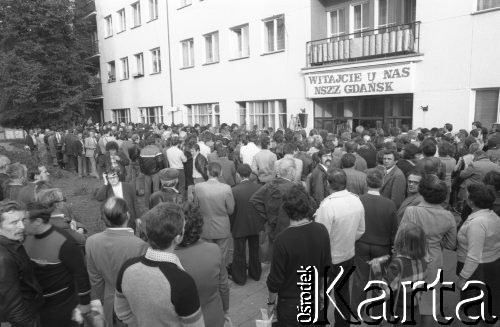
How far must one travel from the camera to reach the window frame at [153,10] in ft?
78.2

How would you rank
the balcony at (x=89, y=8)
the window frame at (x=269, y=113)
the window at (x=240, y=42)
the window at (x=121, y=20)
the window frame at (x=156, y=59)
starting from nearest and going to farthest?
the window frame at (x=269, y=113) < the window at (x=240, y=42) < the window frame at (x=156, y=59) < the window at (x=121, y=20) < the balcony at (x=89, y=8)

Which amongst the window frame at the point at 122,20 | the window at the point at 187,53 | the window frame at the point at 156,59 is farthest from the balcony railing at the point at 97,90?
the window at the point at 187,53

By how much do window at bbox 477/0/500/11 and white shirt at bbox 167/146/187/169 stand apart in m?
8.59

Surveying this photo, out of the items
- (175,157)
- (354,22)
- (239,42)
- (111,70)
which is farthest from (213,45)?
(111,70)

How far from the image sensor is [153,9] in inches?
953

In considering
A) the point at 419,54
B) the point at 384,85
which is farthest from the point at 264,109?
the point at 419,54

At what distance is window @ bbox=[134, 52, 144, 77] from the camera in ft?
86.2

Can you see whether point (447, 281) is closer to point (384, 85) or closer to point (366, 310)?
point (366, 310)

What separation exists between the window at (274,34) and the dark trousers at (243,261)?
1202 centimetres

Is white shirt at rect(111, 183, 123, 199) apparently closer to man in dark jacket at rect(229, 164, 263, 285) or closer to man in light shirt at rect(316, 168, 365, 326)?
man in dark jacket at rect(229, 164, 263, 285)

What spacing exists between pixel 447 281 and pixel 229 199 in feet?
8.64

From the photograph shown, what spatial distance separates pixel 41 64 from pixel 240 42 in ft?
48.0

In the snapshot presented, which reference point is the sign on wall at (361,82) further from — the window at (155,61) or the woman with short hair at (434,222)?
the window at (155,61)

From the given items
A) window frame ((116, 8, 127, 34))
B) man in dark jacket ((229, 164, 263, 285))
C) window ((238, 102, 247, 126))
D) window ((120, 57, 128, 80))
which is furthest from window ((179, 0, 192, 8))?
man in dark jacket ((229, 164, 263, 285))
